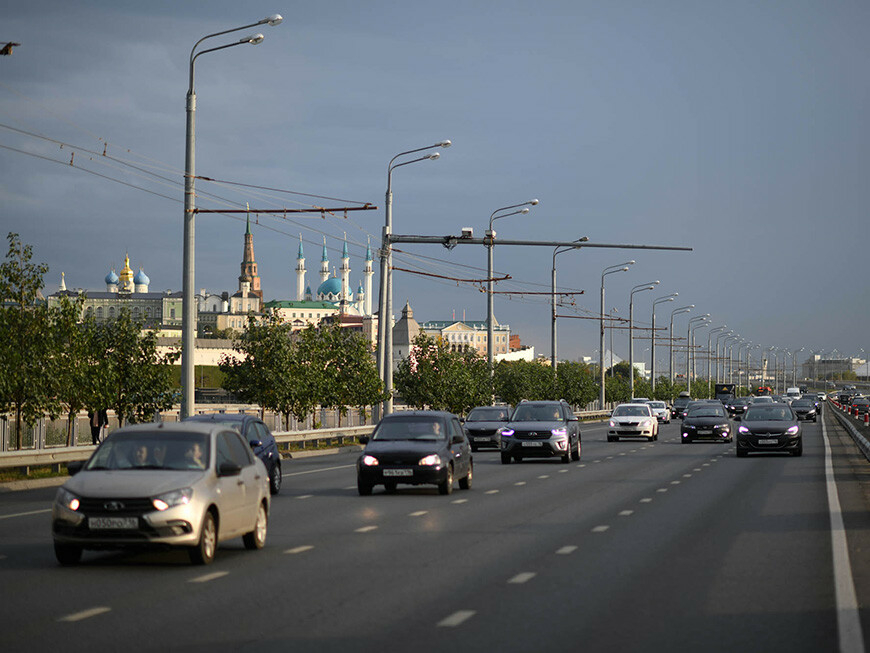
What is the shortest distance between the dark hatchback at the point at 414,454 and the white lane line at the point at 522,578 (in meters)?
10.0

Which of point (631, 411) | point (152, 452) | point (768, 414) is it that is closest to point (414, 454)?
point (152, 452)

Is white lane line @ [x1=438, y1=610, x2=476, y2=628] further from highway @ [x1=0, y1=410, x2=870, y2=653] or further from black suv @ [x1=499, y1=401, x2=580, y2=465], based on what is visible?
black suv @ [x1=499, y1=401, x2=580, y2=465]

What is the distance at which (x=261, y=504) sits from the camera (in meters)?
14.3

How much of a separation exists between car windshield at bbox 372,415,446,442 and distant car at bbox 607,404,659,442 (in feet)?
93.2

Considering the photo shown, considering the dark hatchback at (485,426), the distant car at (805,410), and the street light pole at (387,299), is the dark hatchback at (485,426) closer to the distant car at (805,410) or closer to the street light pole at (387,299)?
the street light pole at (387,299)

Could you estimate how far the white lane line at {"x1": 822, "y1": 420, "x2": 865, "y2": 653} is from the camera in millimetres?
8672

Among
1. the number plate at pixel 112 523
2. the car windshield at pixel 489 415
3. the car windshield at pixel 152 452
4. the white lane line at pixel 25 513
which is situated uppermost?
the car windshield at pixel 152 452

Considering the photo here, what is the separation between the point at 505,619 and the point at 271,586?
2.54 meters

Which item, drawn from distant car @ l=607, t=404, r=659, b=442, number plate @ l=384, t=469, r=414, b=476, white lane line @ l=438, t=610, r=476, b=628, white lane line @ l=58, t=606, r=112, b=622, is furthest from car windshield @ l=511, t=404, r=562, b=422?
white lane line @ l=58, t=606, r=112, b=622

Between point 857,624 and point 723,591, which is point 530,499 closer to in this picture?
point 723,591

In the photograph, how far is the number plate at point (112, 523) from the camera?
12023 mm

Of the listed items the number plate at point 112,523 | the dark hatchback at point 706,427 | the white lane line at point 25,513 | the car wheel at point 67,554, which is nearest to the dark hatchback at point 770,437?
the dark hatchback at point 706,427

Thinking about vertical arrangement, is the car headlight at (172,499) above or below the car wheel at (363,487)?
above

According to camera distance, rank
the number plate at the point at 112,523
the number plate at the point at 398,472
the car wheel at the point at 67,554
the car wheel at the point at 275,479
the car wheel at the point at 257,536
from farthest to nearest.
→ the car wheel at the point at 275,479 < the number plate at the point at 398,472 < the car wheel at the point at 257,536 < the car wheel at the point at 67,554 < the number plate at the point at 112,523
